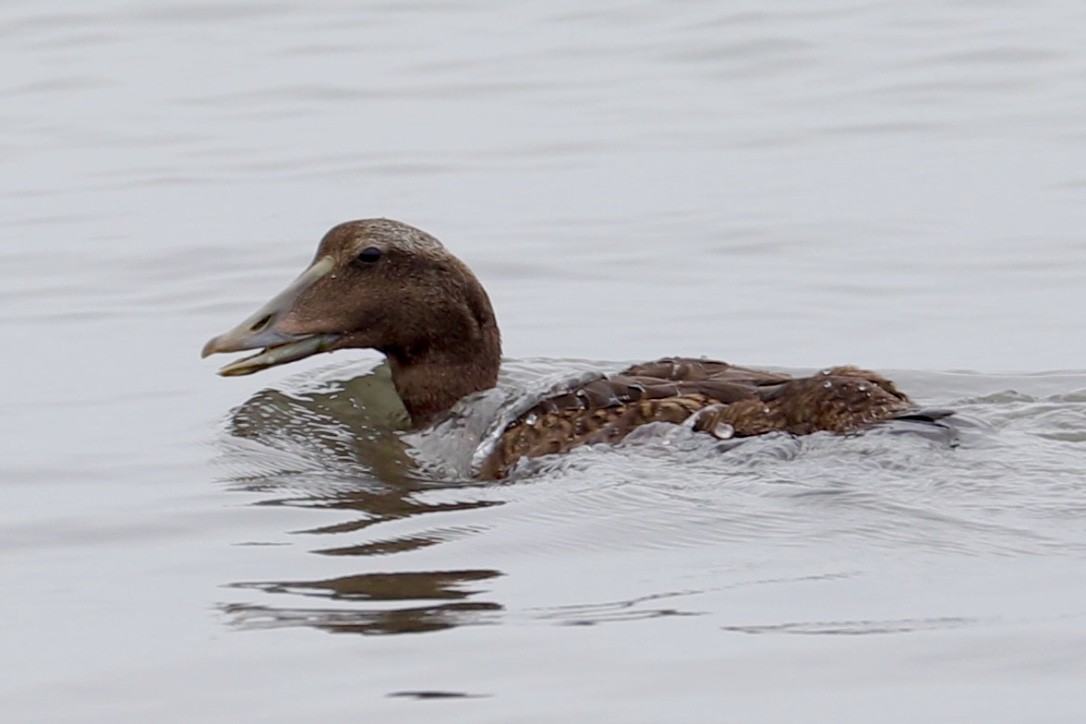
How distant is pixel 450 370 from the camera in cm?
902

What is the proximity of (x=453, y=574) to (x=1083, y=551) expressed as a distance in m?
1.76

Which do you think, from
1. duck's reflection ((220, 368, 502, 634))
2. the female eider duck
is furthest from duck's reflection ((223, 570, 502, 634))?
the female eider duck

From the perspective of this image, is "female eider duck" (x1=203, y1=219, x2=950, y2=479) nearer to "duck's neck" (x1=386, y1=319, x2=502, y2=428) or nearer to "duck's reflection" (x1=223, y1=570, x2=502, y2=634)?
"duck's neck" (x1=386, y1=319, x2=502, y2=428)

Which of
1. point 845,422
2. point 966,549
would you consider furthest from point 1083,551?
point 845,422

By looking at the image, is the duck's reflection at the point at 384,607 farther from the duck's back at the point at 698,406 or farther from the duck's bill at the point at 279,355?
the duck's bill at the point at 279,355

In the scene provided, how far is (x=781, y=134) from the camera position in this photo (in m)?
14.8

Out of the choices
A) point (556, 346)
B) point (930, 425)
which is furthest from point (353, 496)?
point (556, 346)

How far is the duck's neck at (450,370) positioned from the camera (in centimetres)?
902

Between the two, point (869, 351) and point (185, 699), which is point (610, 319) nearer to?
point (869, 351)

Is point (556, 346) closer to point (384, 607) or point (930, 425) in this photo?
point (930, 425)

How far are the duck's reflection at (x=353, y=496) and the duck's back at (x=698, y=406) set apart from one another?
1.23 ft

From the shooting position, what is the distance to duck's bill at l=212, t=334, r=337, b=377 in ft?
29.1

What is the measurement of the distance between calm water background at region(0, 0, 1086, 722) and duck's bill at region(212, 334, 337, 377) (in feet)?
0.90

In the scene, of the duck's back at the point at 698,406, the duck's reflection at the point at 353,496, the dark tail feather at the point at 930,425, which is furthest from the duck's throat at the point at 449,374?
the dark tail feather at the point at 930,425
